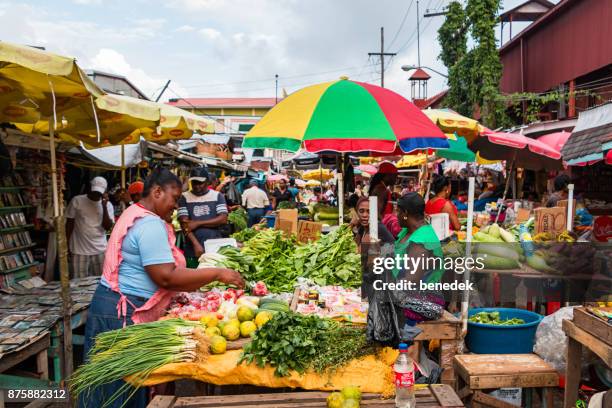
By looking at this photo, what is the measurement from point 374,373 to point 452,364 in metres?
1.08

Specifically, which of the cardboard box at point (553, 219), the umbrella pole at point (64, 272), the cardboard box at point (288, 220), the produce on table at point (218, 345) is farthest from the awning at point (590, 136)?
the umbrella pole at point (64, 272)

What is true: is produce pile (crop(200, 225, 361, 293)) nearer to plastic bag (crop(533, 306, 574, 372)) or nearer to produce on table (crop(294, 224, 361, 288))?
produce on table (crop(294, 224, 361, 288))

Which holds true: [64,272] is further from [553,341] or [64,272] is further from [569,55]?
[569,55]

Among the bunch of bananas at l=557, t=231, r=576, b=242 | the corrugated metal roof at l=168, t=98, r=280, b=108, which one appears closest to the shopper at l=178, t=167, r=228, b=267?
the bunch of bananas at l=557, t=231, r=576, b=242

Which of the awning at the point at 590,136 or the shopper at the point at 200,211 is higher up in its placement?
the awning at the point at 590,136

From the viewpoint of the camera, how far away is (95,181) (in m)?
7.24

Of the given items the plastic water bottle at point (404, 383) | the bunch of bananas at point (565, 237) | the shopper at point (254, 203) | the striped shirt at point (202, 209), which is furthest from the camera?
the shopper at point (254, 203)

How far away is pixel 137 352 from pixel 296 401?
106cm

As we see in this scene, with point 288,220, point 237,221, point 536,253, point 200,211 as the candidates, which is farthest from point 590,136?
point 237,221

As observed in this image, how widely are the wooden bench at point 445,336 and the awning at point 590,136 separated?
3.81 metres

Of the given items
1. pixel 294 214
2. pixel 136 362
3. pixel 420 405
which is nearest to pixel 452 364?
pixel 420 405

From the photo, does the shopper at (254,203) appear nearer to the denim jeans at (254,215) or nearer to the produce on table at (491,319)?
the denim jeans at (254,215)

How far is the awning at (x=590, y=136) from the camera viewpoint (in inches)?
251

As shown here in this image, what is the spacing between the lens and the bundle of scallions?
2.84 metres
